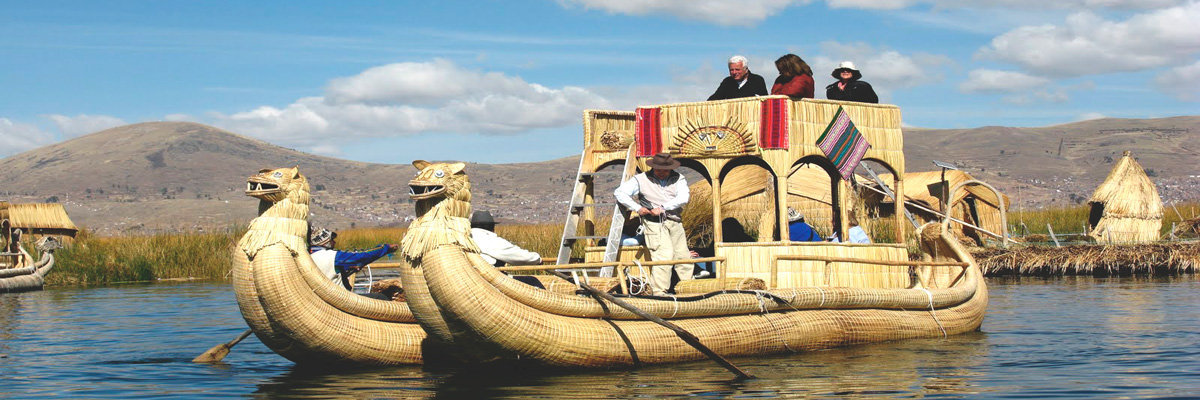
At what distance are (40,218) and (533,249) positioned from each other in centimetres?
2110

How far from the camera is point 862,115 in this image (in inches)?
539

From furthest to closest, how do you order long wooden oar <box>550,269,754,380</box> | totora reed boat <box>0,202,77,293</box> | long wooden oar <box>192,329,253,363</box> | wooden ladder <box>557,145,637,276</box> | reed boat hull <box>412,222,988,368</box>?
1. totora reed boat <box>0,202,77,293</box>
2. wooden ladder <box>557,145,637,276</box>
3. long wooden oar <box>192,329,253,363</box>
4. long wooden oar <box>550,269,754,380</box>
5. reed boat hull <box>412,222,988,368</box>

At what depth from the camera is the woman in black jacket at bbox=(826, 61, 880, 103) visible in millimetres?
14172

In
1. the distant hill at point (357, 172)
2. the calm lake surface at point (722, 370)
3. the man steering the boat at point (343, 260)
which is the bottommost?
the calm lake surface at point (722, 370)

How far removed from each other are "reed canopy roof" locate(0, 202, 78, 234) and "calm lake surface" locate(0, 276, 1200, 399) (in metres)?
23.8

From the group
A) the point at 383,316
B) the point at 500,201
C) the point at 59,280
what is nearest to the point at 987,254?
the point at 383,316

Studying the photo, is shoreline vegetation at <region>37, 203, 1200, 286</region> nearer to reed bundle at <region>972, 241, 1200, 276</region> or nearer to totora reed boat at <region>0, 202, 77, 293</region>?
reed bundle at <region>972, 241, 1200, 276</region>

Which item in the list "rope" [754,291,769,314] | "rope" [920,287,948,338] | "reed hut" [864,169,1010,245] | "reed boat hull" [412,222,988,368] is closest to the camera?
"reed boat hull" [412,222,988,368]

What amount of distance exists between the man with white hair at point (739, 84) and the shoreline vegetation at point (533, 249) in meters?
10.5

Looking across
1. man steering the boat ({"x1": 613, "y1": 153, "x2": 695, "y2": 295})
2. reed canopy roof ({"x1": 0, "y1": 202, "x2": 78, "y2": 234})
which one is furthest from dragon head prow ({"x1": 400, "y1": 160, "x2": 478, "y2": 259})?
reed canopy roof ({"x1": 0, "y1": 202, "x2": 78, "y2": 234})

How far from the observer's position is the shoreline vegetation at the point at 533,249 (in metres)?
24.1

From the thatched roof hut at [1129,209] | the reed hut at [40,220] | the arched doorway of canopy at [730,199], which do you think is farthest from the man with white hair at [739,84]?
the reed hut at [40,220]

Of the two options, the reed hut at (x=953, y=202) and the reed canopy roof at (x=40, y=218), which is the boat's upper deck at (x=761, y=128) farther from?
the reed canopy roof at (x=40, y=218)

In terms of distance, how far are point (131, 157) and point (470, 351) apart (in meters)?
130
